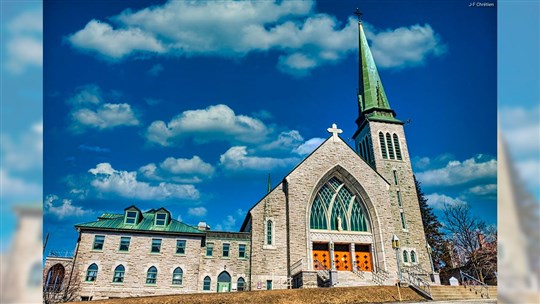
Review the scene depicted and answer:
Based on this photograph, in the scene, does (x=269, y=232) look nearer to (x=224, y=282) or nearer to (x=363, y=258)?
(x=224, y=282)

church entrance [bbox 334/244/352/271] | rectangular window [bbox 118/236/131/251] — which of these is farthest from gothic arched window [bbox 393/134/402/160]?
rectangular window [bbox 118/236/131/251]

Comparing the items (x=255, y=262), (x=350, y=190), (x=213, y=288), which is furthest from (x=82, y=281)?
(x=350, y=190)

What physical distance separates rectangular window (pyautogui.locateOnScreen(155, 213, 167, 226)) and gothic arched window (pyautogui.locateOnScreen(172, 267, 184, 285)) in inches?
132

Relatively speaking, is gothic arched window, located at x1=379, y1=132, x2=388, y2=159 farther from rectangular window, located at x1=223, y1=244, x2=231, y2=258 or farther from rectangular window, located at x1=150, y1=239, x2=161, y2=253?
rectangular window, located at x1=150, y1=239, x2=161, y2=253

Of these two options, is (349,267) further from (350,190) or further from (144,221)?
(144,221)

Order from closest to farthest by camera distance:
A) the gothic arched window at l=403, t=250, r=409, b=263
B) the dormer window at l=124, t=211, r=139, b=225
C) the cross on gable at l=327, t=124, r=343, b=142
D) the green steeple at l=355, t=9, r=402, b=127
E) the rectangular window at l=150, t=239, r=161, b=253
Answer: the rectangular window at l=150, t=239, r=161, b=253, the dormer window at l=124, t=211, r=139, b=225, the gothic arched window at l=403, t=250, r=409, b=263, the cross on gable at l=327, t=124, r=343, b=142, the green steeple at l=355, t=9, r=402, b=127

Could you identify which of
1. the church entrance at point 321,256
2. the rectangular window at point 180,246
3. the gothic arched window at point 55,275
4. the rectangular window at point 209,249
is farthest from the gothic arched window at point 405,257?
the gothic arched window at point 55,275

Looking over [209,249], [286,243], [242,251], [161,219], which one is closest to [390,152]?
[286,243]

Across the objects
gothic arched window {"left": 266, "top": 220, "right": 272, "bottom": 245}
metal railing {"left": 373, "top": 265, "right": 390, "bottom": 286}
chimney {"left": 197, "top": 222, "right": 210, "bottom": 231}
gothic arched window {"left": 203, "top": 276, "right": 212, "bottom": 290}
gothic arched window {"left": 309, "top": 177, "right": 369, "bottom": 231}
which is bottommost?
gothic arched window {"left": 203, "top": 276, "right": 212, "bottom": 290}

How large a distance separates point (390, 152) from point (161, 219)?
1907 cm

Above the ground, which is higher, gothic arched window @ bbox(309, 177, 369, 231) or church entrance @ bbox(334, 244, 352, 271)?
gothic arched window @ bbox(309, 177, 369, 231)

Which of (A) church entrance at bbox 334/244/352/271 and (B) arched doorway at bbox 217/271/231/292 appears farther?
(A) church entrance at bbox 334/244/352/271

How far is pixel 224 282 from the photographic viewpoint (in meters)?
23.7

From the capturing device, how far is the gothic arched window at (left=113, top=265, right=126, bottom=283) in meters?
22.7
